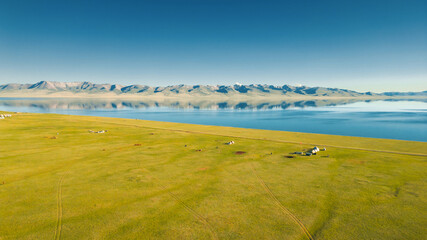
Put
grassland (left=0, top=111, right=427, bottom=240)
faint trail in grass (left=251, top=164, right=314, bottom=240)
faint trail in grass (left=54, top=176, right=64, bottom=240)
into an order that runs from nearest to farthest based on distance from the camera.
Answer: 1. faint trail in grass (left=54, top=176, right=64, bottom=240)
2. faint trail in grass (left=251, top=164, right=314, bottom=240)
3. grassland (left=0, top=111, right=427, bottom=240)

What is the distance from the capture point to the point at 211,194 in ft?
48.8

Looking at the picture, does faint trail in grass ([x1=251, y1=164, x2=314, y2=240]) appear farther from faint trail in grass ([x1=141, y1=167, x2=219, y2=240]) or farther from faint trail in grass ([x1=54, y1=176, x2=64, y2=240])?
faint trail in grass ([x1=54, y1=176, x2=64, y2=240])

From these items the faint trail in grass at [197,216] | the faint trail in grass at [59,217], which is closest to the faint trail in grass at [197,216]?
the faint trail in grass at [197,216]

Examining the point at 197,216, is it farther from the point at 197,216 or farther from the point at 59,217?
the point at 59,217

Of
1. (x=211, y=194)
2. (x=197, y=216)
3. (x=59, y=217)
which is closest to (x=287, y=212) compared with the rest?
(x=211, y=194)

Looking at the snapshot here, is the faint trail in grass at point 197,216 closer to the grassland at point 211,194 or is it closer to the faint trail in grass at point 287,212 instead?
the grassland at point 211,194

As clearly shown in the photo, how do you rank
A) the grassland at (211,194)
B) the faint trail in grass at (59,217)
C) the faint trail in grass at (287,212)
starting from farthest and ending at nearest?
the grassland at (211,194) < the faint trail in grass at (287,212) < the faint trail in grass at (59,217)

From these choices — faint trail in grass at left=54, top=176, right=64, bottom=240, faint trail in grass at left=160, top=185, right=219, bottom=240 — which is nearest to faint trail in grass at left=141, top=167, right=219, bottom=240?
faint trail in grass at left=160, top=185, right=219, bottom=240

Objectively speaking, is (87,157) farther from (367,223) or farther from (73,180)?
(367,223)

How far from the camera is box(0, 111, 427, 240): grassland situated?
10.8 meters

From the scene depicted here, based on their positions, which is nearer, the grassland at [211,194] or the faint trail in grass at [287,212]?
the faint trail in grass at [287,212]

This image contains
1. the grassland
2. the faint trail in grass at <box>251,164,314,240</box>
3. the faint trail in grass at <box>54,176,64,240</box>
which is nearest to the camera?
the faint trail in grass at <box>54,176,64,240</box>

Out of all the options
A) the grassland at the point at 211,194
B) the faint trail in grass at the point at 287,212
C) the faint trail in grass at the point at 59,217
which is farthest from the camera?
the grassland at the point at 211,194

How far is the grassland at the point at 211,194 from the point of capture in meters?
10.8
